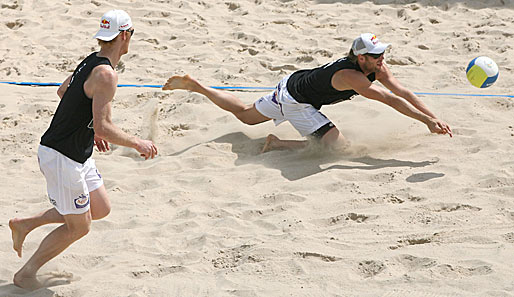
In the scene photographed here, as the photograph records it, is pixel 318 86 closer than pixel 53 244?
No

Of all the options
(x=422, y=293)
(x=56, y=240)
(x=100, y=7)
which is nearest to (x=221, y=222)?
(x=56, y=240)

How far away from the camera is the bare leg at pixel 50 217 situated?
3971 mm

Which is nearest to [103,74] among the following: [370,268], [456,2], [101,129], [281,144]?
[101,129]

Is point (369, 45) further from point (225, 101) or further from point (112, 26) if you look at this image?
point (112, 26)

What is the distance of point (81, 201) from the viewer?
3.80 m

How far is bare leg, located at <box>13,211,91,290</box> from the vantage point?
3.85 metres

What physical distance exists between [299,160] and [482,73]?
162 cm

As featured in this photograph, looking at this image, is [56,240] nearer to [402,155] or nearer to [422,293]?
[422,293]

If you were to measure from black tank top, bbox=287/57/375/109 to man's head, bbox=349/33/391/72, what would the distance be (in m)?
0.12

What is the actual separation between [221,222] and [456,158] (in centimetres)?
189

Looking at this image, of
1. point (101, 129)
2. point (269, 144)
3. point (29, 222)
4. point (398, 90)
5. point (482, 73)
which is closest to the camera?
point (101, 129)

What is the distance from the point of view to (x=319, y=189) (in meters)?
5.11

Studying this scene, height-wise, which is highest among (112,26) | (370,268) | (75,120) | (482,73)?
(112,26)

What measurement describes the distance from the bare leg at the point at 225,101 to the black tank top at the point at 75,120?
251 centimetres
